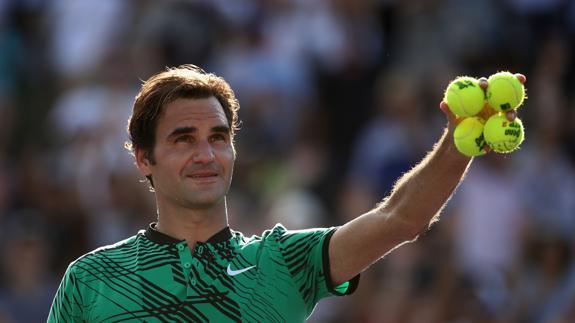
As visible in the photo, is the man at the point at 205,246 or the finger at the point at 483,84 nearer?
the finger at the point at 483,84

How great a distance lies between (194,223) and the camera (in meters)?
5.51

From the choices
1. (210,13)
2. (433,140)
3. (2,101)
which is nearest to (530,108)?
(433,140)

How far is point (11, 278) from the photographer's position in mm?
10891

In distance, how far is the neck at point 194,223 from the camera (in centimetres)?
551

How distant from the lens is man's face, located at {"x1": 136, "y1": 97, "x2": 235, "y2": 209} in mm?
5453

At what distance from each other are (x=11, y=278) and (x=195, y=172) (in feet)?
19.3

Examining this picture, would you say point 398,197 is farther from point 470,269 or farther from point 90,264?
point 470,269

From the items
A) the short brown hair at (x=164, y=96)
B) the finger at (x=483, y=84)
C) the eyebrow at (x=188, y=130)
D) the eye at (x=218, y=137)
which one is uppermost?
the short brown hair at (x=164, y=96)

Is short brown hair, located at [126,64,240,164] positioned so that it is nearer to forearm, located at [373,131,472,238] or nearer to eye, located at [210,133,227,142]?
eye, located at [210,133,227,142]

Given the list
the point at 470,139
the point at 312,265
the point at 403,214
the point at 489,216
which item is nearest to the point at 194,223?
the point at 312,265

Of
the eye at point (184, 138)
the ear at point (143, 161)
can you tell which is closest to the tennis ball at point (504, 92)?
the eye at point (184, 138)

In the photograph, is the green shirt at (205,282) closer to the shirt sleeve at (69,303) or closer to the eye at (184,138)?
the shirt sleeve at (69,303)

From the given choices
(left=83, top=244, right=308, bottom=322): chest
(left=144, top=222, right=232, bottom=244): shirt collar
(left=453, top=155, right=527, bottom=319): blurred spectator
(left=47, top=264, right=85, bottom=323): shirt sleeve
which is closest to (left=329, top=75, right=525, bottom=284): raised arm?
(left=83, top=244, right=308, bottom=322): chest

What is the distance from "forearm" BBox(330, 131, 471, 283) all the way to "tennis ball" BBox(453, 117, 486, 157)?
0.08 m
